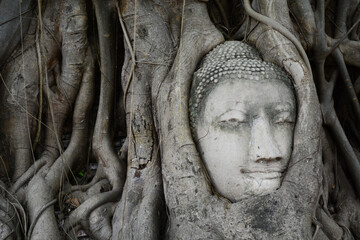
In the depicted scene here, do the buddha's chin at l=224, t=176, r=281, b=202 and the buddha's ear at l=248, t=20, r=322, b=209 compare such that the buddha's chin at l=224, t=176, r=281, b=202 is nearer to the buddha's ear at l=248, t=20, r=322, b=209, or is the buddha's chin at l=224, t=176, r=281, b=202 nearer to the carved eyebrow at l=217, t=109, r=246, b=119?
the buddha's ear at l=248, t=20, r=322, b=209

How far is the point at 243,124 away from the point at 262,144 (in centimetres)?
15

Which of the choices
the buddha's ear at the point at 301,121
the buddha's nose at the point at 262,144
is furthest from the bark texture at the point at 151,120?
the buddha's nose at the point at 262,144

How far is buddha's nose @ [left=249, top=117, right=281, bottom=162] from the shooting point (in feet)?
6.21

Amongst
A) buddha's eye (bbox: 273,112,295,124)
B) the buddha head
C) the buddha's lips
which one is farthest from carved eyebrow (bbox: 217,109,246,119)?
the buddha's lips

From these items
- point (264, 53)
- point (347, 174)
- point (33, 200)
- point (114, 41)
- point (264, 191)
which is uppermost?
point (264, 53)

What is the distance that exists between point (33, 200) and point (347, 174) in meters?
2.05

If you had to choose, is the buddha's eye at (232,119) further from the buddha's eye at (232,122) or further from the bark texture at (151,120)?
the bark texture at (151,120)

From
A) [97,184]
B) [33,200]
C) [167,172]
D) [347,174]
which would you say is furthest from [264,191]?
[33,200]

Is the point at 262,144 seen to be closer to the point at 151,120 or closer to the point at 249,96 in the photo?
the point at 249,96

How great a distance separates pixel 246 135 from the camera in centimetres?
197

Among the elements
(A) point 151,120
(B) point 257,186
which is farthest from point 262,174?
(A) point 151,120

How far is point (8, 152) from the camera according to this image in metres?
2.64

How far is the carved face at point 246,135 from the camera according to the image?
1.93m

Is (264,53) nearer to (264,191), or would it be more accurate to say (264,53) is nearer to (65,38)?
(264,191)
